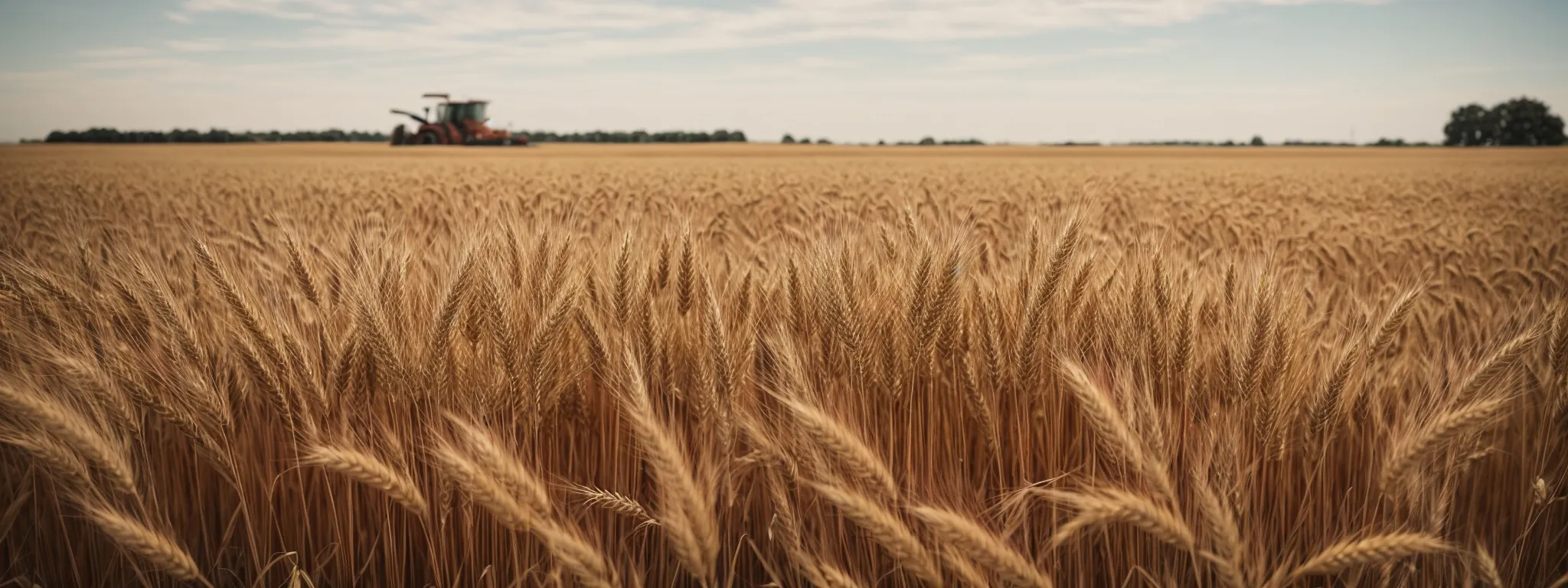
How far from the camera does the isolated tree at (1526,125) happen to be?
212ft

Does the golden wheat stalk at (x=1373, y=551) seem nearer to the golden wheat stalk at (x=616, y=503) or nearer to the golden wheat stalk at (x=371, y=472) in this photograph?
the golden wheat stalk at (x=616, y=503)

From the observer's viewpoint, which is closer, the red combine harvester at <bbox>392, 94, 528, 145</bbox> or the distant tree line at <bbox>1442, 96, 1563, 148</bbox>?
the red combine harvester at <bbox>392, 94, 528, 145</bbox>

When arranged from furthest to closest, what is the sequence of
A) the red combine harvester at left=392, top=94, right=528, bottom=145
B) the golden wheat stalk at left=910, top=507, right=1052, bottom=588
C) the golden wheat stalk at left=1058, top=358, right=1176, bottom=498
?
the red combine harvester at left=392, top=94, right=528, bottom=145
the golden wheat stalk at left=1058, top=358, right=1176, bottom=498
the golden wheat stalk at left=910, top=507, right=1052, bottom=588

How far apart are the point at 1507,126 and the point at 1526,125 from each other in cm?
111

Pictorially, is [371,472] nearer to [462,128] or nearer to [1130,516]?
[1130,516]

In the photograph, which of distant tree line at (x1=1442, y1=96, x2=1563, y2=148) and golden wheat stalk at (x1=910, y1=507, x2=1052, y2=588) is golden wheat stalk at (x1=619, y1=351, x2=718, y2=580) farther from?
distant tree line at (x1=1442, y1=96, x2=1563, y2=148)

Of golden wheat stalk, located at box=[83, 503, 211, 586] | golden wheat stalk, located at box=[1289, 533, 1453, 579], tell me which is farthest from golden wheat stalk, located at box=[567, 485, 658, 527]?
golden wheat stalk, located at box=[1289, 533, 1453, 579]

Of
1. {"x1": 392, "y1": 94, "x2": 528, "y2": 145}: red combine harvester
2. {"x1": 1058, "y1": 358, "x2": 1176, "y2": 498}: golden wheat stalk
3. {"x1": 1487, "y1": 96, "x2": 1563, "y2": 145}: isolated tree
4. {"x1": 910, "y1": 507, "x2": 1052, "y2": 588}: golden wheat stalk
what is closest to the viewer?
{"x1": 910, "y1": 507, "x2": 1052, "y2": 588}: golden wheat stalk

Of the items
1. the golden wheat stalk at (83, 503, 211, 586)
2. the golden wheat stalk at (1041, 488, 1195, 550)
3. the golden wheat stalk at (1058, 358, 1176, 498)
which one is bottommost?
the golden wheat stalk at (83, 503, 211, 586)

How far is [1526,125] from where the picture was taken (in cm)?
6494

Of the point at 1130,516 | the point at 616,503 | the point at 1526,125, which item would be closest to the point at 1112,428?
the point at 1130,516

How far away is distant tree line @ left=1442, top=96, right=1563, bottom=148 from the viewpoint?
64.9 meters

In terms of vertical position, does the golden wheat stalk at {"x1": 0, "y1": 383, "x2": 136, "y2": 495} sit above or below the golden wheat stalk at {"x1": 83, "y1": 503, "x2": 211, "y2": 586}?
above

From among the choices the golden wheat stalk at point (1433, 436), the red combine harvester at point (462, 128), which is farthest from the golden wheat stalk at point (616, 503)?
→ the red combine harvester at point (462, 128)
